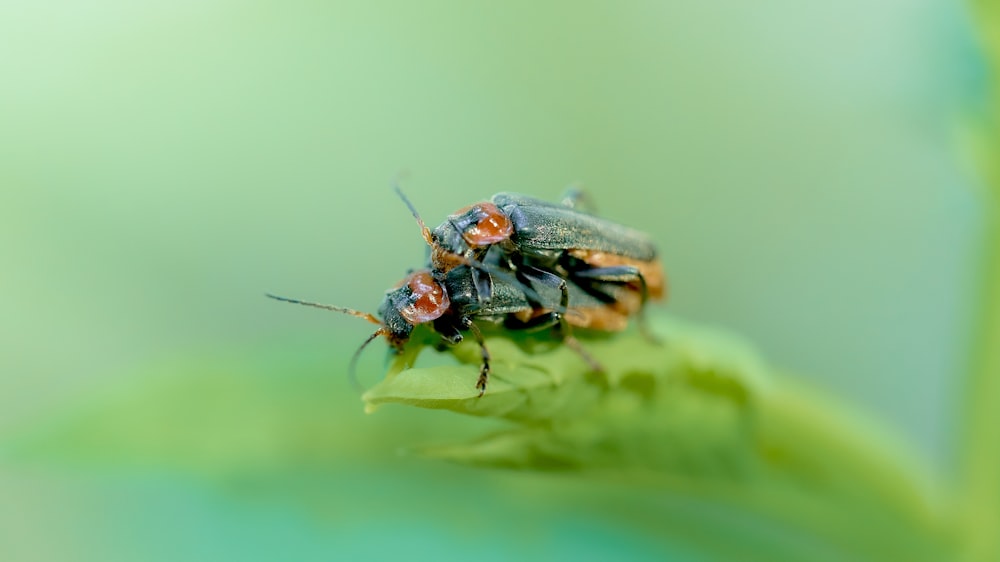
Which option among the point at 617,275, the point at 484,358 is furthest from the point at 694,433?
the point at 617,275

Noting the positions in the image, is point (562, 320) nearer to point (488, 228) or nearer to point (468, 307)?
point (468, 307)

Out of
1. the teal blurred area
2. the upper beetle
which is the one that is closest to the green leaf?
the upper beetle

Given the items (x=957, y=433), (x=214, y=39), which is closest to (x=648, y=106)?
(x=214, y=39)

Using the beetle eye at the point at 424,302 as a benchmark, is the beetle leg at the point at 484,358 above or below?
below

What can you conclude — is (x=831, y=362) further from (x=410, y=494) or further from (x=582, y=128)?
(x=410, y=494)

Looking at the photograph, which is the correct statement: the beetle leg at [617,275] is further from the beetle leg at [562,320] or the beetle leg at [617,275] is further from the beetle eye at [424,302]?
the beetle eye at [424,302]

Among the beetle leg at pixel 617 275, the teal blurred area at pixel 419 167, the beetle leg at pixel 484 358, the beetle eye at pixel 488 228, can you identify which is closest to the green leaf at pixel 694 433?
the beetle leg at pixel 484 358

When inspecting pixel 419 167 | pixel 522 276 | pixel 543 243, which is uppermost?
pixel 419 167

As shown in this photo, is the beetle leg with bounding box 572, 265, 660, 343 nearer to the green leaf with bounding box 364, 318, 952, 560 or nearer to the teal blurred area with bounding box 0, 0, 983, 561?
the green leaf with bounding box 364, 318, 952, 560
